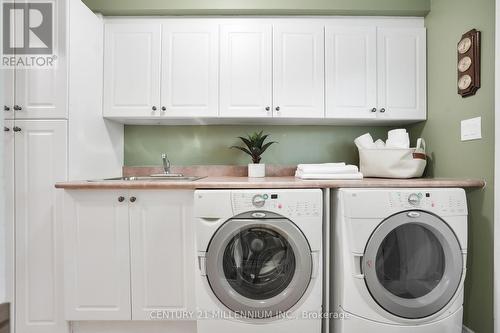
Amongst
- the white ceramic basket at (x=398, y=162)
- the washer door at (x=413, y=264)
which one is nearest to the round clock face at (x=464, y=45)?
the white ceramic basket at (x=398, y=162)

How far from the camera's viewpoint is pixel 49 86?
5.36ft

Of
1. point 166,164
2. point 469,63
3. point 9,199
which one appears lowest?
point 9,199

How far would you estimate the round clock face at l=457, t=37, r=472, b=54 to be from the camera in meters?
1.58

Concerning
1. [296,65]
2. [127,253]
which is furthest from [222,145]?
[127,253]

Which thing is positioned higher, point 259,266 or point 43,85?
point 43,85

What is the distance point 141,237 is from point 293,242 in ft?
2.91

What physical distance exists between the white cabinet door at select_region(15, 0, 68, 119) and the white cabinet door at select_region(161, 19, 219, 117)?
1.98 ft

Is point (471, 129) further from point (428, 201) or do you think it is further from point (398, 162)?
point (428, 201)

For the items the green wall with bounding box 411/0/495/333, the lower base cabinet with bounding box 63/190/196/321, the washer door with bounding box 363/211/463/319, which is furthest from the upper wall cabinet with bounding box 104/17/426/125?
the washer door with bounding box 363/211/463/319

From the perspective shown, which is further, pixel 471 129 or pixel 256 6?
pixel 256 6

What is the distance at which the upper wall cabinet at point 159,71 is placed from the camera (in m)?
1.96

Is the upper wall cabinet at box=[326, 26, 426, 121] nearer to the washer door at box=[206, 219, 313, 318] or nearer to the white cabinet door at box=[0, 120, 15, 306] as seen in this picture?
the washer door at box=[206, 219, 313, 318]

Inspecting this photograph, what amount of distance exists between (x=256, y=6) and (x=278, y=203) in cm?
147

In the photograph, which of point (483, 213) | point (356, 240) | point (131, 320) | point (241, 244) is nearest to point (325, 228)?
point (356, 240)
